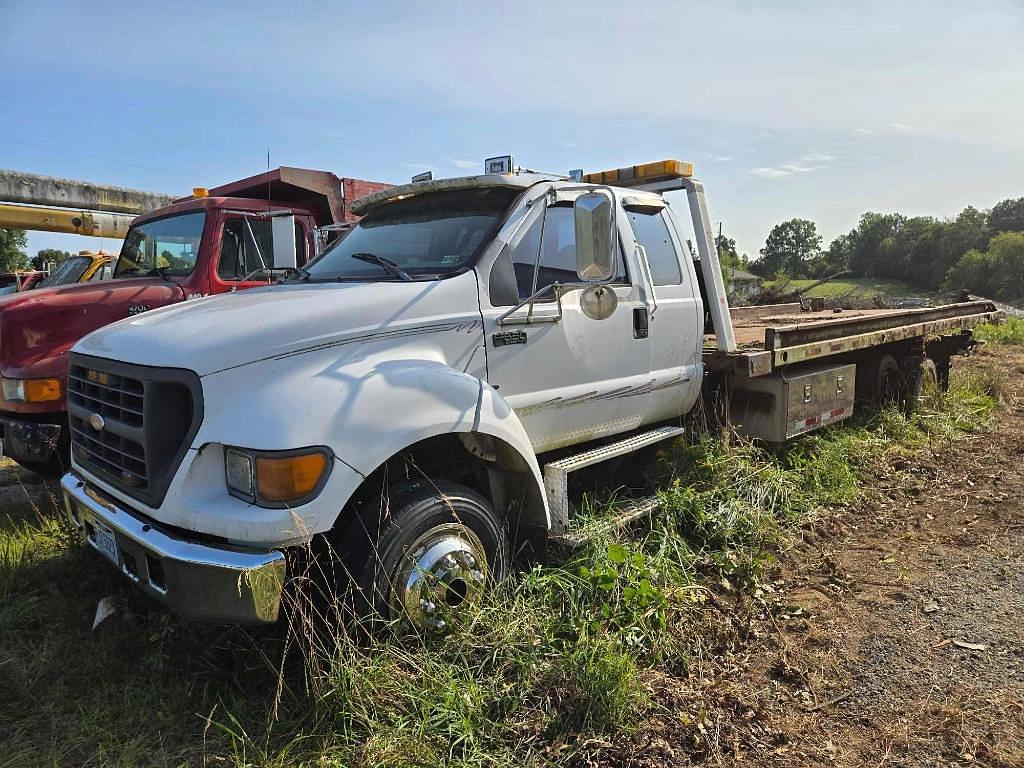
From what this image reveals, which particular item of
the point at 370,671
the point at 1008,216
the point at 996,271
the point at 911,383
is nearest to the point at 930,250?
the point at 996,271

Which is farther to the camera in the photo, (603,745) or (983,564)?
(983,564)

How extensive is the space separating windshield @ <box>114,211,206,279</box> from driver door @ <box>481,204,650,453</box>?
3.54 m

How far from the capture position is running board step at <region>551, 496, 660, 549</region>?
11.4ft

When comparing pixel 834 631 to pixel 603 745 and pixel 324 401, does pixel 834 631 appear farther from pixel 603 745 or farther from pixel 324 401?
pixel 324 401

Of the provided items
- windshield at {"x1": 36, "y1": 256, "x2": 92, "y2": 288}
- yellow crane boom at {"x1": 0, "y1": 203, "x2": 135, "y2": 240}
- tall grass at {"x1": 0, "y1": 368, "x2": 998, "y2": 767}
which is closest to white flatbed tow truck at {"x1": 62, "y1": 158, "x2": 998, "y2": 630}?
tall grass at {"x1": 0, "y1": 368, "x2": 998, "y2": 767}

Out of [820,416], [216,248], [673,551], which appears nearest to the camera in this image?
[673,551]

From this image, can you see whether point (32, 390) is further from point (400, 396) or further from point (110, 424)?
point (400, 396)

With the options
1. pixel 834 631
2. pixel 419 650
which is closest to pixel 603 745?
pixel 419 650

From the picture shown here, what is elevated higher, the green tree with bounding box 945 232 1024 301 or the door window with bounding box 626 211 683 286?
the green tree with bounding box 945 232 1024 301

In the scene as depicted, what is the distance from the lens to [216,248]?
5.93 meters

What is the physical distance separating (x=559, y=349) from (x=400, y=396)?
1140 mm

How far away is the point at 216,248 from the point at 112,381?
10.7 feet

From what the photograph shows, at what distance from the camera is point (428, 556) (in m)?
2.87

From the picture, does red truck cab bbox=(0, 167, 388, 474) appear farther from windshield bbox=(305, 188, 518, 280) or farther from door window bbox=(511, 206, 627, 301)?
door window bbox=(511, 206, 627, 301)
